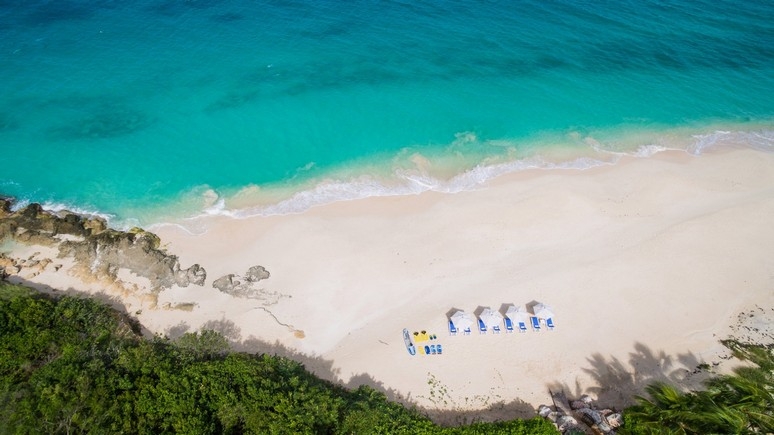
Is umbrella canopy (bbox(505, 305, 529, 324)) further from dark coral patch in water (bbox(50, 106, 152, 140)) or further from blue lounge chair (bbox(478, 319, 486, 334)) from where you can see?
dark coral patch in water (bbox(50, 106, 152, 140))

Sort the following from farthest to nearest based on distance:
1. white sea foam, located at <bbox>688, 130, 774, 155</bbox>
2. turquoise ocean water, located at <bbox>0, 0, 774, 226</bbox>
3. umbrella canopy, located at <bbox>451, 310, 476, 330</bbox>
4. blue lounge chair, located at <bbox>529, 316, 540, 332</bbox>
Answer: white sea foam, located at <bbox>688, 130, 774, 155</bbox>, turquoise ocean water, located at <bbox>0, 0, 774, 226</bbox>, blue lounge chair, located at <bbox>529, 316, 540, 332</bbox>, umbrella canopy, located at <bbox>451, 310, 476, 330</bbox>

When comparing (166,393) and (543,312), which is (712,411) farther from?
(166,393)

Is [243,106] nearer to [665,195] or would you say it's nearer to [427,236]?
[427,236]

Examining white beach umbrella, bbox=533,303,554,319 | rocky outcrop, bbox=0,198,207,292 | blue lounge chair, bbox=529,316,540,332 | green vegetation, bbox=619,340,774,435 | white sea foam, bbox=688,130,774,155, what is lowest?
rocky outcrop, bbox=0,198,207,292

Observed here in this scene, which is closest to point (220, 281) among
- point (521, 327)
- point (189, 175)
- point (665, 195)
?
point (189, 175)

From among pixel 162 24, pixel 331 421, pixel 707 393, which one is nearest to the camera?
pixel 707 393

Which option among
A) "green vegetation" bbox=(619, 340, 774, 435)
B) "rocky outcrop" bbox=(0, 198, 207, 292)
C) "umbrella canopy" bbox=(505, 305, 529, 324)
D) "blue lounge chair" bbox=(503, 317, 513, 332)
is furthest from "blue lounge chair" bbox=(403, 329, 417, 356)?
"rocky outcrop" bbox=(0, 198, 207, 292)

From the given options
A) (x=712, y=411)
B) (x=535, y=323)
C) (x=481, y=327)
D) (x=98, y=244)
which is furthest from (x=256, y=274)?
(x=712, y=411)
